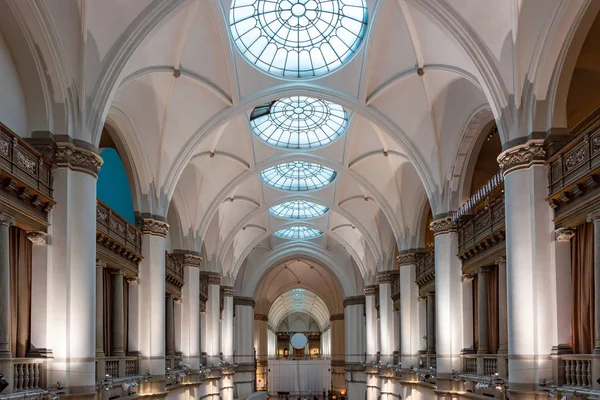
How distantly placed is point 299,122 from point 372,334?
1921 cm

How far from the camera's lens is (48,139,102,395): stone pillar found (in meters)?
16.3

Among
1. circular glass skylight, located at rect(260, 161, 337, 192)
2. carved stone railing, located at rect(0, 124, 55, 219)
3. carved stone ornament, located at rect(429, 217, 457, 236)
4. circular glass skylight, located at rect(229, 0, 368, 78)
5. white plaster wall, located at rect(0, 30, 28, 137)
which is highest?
circular glass skylight, located at rect(229, 0, 368, 78)

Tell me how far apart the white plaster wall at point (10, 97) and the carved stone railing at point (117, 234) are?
188 inches

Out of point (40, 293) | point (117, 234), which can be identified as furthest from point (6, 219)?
point (117, 234)

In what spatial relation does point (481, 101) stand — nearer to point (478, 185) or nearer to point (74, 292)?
point (478, 185)

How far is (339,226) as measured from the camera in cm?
4750

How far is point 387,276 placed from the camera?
3994 centimetres

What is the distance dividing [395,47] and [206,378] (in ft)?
70.0

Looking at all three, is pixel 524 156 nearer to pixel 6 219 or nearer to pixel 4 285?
pixel 6 219

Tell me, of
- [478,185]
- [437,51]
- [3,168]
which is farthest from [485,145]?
[3,168]

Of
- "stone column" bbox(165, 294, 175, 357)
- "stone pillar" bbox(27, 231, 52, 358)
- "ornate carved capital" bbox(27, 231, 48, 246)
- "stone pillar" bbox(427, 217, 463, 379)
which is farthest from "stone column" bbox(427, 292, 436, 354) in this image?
"ornate carved capital" bbox(27, 231, 48, 246)

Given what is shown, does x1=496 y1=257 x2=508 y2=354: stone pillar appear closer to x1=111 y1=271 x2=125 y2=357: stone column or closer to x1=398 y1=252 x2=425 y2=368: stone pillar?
x1=398 y1=252 x2=425 y2=368: stone pillar

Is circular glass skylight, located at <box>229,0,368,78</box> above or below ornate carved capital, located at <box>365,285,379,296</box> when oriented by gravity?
above

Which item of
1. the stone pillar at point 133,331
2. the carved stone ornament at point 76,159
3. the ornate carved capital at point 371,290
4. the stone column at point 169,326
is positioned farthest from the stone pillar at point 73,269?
the ornate carved capital at point 371,290
